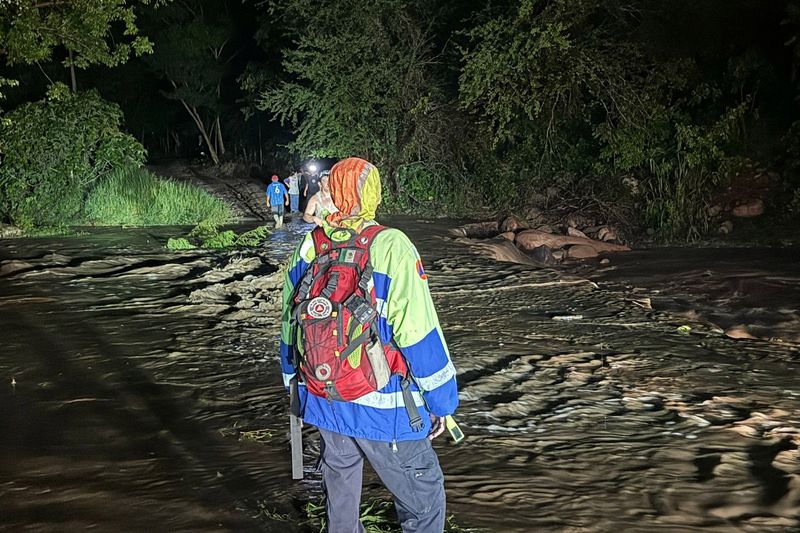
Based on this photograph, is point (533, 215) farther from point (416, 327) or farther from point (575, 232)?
point (416, 327)

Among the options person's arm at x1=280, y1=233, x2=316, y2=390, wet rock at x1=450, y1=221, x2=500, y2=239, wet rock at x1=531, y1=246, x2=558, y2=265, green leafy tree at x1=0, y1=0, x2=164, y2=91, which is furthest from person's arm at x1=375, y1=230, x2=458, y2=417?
wet rock at x1=450, y1=221, x2=500, y2=239

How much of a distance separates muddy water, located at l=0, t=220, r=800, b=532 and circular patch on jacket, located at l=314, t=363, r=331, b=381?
50.3 inches

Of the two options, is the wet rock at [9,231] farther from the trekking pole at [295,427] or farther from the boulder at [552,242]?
the trekking pole at [295,427]

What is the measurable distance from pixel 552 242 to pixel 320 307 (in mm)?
15031

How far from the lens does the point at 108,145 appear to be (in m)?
19.4

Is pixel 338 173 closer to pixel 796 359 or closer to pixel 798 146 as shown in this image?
pixel 796 359

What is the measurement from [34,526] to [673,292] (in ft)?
36.0

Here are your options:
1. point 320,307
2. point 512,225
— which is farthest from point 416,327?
point 512,225

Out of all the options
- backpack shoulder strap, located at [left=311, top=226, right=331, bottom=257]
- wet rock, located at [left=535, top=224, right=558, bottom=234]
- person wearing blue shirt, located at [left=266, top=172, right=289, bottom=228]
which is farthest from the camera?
Result: wet rock, located at [left=535, top=224, right=558, bottom=234]

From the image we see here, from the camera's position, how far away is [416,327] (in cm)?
291

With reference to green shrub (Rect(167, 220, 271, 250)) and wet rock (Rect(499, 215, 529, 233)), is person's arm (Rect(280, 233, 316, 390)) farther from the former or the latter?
wet rock (Rect(499, 215, 529, 233))

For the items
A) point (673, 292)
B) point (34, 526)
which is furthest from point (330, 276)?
point (673, 292)

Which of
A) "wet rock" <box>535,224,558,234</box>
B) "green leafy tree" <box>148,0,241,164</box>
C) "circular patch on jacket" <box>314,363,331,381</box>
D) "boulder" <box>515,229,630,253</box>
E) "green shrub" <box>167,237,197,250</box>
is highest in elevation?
"green leafy tree" <box>148,0,241,164</box>

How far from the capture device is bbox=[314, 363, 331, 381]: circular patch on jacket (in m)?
2.90
